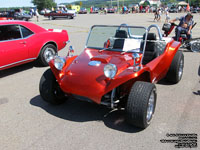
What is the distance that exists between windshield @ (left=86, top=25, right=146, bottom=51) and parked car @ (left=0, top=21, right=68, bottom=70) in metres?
1.29

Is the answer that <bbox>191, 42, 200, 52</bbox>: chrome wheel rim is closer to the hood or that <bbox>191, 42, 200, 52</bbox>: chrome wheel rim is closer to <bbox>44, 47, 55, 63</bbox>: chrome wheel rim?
the hood

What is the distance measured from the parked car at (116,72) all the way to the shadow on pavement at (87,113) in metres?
0.17

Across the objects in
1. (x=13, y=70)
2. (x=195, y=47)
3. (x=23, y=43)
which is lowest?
(x=13, y=70)

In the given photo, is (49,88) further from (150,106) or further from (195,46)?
(195,46)

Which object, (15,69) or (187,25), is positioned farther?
(187,25)

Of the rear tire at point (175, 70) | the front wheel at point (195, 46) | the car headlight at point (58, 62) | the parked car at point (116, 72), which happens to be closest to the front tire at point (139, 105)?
the parked car at point (116, 72)

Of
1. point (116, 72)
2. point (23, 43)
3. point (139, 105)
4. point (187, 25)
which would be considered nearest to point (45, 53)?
point (23, 43)

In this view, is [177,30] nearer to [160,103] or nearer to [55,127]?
[160,103]

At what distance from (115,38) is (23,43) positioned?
273 centimetres

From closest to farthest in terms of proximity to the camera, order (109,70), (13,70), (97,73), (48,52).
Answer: (109,70)
(97,73)
(13,70)
(48,52)

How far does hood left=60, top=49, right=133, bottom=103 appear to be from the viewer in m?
3.12

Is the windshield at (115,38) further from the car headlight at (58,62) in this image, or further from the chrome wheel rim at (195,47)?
the chrome wheel rim at (195,47)

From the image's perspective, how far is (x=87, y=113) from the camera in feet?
11.9

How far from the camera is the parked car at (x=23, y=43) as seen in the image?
17.3ft
